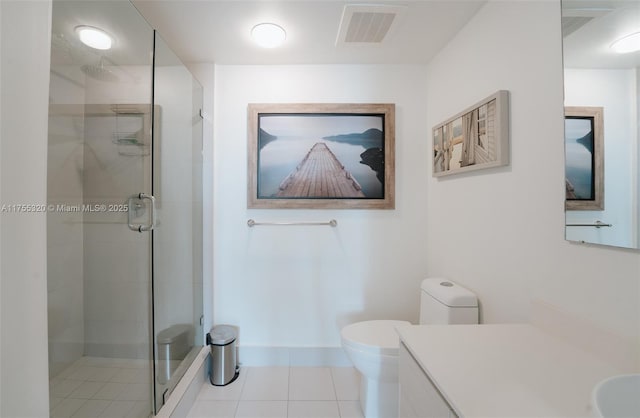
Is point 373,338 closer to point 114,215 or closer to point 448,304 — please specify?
point 448,304

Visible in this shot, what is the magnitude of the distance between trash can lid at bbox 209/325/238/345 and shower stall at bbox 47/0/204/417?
7.7 inches

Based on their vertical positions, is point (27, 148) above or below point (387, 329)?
above

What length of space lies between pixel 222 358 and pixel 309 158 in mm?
1502

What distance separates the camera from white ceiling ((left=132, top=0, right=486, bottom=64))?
137cm

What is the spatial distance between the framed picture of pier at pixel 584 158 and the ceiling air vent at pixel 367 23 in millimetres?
973

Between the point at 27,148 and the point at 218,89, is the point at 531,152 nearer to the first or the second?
the point at 27,148

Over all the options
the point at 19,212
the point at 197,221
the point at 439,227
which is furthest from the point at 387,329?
the point at 19,212

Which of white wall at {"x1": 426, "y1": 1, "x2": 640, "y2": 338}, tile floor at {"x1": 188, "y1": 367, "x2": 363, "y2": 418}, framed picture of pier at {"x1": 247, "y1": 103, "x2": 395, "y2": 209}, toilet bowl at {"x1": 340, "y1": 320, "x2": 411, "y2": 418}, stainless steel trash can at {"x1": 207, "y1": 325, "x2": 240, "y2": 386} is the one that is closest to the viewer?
white wall at {"x1": 426, "y1": 1, "x2": 640, "y2": 338}

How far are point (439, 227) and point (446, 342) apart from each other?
1.07 metres

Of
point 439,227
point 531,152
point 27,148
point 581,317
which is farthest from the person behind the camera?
point 439,227

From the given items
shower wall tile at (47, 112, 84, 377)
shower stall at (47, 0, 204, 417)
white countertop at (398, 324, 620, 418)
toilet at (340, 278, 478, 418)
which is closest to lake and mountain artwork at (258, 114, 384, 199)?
shower stall at (47, 0, 204, 417)

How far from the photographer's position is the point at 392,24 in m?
1.47

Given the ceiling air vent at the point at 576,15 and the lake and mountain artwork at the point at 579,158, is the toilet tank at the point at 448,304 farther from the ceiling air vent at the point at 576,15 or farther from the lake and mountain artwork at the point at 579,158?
the ceiling air vent at the point at 576,15

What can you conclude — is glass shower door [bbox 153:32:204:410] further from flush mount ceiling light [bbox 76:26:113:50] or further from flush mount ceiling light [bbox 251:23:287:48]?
flush mount ceiling light [bbox 251:23:287:48]
